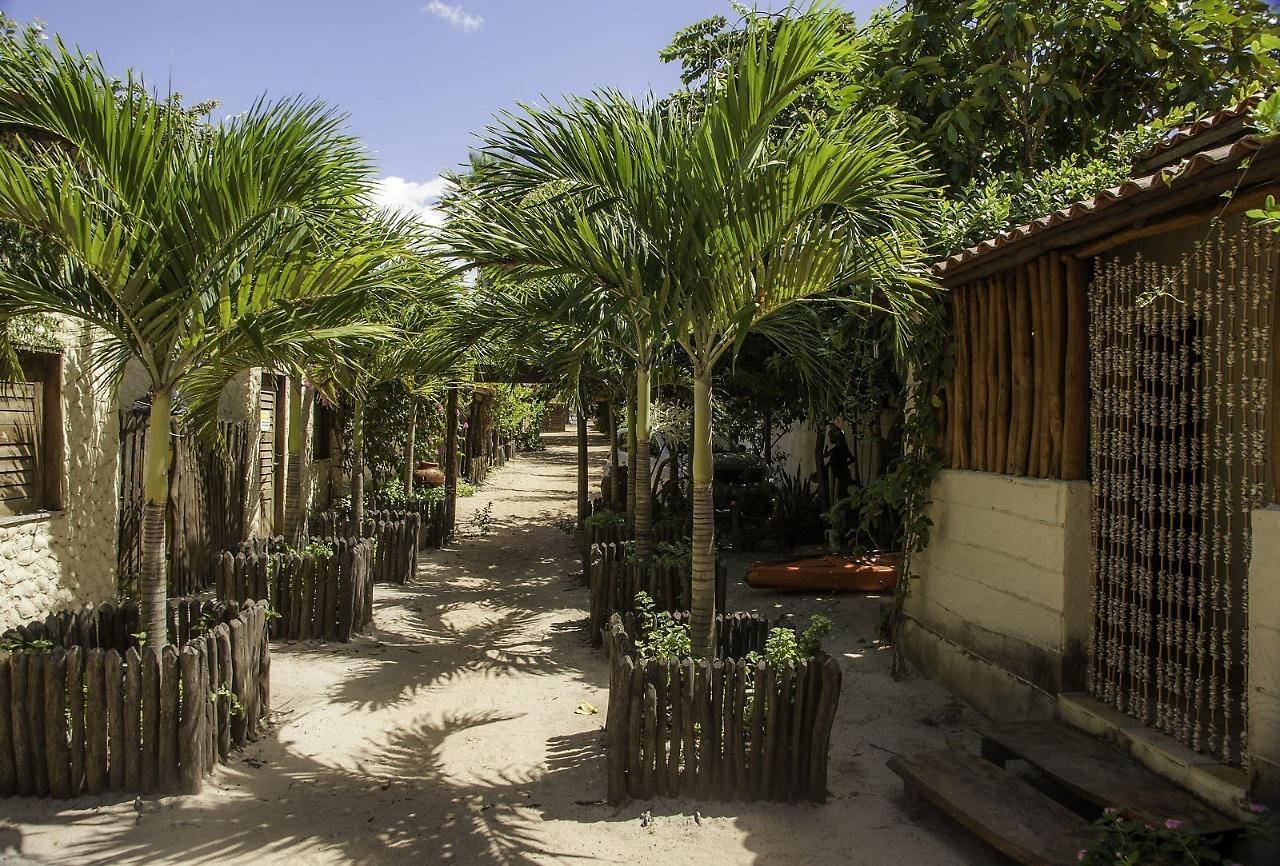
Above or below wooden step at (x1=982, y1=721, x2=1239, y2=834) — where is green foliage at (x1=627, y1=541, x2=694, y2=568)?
above

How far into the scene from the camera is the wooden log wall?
484cm

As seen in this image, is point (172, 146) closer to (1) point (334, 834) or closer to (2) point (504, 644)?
(1) point (334, 834)

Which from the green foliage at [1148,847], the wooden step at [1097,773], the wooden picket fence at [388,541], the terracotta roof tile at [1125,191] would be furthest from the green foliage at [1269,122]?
the wooden picket fence at [388,541]

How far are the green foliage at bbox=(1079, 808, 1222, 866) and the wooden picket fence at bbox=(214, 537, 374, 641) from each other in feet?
18.2

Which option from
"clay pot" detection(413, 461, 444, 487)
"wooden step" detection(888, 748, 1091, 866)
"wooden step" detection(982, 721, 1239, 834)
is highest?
"clay pot" detection(413, 461, 444, 487)

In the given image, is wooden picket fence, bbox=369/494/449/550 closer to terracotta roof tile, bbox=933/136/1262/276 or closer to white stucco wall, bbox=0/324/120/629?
white stucco wall, bbox=0/324/120/629

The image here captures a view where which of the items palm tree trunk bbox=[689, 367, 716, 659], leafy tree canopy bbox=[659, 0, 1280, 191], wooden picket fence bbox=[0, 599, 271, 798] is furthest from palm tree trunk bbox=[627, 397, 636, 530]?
wooden picket fence bbox=[0, 599, 271, 798]

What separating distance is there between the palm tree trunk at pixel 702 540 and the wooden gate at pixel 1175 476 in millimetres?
2042

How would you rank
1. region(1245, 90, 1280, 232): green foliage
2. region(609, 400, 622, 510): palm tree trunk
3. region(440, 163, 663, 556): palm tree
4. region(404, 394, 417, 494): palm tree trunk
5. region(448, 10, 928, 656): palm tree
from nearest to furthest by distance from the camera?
region(1245, 90, 1280, 232): green foliage < region(448, 10, 928, 656): palm tree < region(440, 163, 663, 556): palm tree < region(609, 400, 622, 510): palm tree trunk < region(404, 394, 417, 494): palm tree trunk

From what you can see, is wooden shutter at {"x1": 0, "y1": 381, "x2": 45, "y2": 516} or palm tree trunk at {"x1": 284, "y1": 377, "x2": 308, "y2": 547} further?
palm tree trunk at {"x1": 284, "y1": 377, "x2": 308, "y2": 547}

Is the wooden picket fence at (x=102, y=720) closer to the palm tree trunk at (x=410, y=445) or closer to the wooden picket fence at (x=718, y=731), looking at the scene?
the wooden picket fence at (x=718, y=731)

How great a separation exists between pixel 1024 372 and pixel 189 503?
7.03 metres

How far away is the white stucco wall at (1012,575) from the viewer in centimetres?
475

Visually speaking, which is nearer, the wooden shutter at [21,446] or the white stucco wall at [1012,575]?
the white stucco wall at [1012,575]
